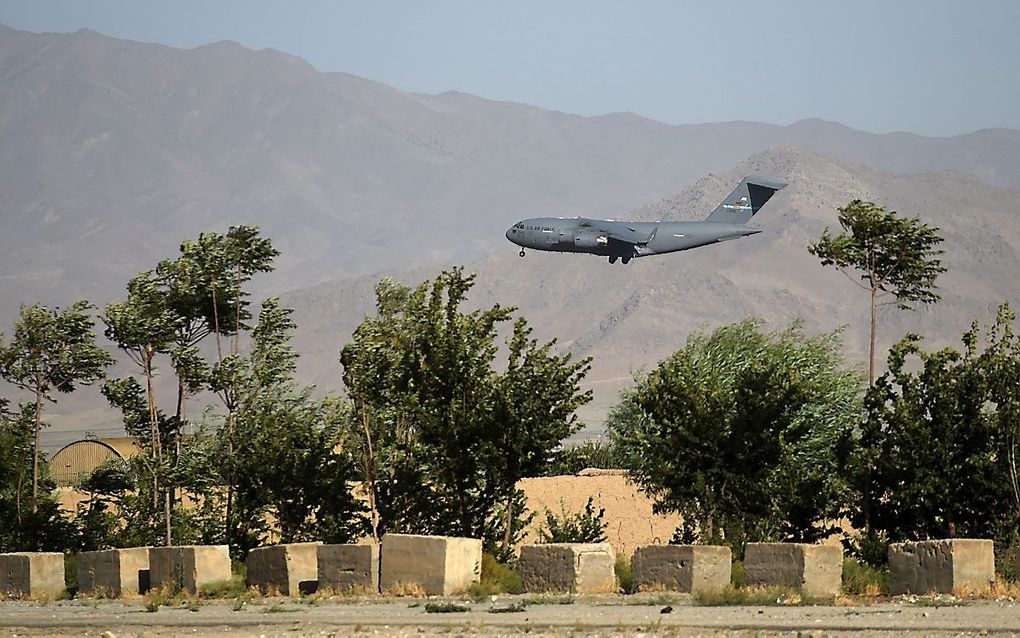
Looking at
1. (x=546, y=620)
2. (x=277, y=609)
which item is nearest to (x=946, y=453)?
(x=546, y=620)

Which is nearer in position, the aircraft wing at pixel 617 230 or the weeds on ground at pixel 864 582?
the weeds on ground at pixel 864 582

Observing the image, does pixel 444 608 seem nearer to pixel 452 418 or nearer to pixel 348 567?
pixel 348 567

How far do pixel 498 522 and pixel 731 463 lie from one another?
5482 millimetres

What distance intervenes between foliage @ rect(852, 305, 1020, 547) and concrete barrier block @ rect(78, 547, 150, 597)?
50.7 feet

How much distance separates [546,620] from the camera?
23000 millimetres

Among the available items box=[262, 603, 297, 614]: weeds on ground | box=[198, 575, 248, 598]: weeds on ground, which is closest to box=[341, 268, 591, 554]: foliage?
box=[198, 575, 248, 598]: weeds on ground

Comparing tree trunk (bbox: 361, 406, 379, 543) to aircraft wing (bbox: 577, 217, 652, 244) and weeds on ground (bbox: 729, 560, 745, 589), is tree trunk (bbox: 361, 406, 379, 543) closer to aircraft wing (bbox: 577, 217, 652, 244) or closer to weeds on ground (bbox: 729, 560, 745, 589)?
weeds on ground (bbox: 729, 560, 745, 589)

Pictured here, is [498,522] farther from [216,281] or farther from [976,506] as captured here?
[216,281]

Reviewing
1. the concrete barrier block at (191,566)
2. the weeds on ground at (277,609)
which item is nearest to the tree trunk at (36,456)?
the concrete barrier block at (191,566)

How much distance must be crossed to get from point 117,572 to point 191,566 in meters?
2.52

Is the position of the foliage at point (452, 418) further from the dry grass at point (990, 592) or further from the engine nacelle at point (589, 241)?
the engine nacelle at point (589, 241)

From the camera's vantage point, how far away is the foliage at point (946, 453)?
1308 inches

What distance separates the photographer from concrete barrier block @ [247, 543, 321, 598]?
29.5 meters

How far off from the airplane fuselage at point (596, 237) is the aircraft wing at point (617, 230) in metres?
0.09
